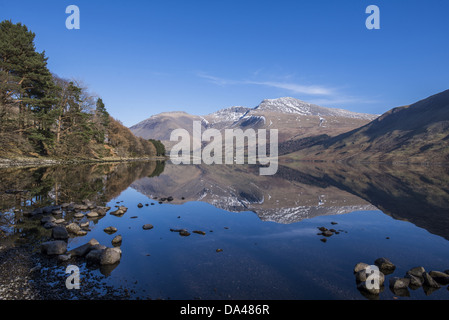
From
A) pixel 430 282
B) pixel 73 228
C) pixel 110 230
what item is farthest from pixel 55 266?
pixel 430 282

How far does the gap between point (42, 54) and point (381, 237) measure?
297ft

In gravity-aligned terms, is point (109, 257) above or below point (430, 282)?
above

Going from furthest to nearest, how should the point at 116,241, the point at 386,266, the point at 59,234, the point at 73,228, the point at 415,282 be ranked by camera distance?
the point at 73,228 < the point at 116,241 < the point at 59,234 < the point at 386,266 < the point at 415,282

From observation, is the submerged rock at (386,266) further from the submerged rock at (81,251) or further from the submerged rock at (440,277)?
the submerged rock at (81,251)

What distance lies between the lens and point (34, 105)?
68.6 metres

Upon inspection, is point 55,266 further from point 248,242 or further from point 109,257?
point 248,242

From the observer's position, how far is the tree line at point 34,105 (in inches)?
2351

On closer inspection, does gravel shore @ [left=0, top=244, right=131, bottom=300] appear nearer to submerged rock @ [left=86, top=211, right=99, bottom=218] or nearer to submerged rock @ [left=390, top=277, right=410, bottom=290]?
submerged rock @ [left=86, top=211, right=99, bottom=218]

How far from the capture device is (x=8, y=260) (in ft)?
44.7

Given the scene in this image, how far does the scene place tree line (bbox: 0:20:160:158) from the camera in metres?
59.7

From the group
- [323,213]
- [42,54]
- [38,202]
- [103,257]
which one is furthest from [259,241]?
[42,54]

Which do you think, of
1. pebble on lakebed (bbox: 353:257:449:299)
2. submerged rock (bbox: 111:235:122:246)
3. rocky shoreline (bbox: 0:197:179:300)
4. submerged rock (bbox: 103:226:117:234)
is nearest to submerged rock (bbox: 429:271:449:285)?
pebble on lakebed (bbox: 353:257:449:299)

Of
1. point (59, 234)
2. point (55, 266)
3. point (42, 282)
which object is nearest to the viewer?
point (42, 282)

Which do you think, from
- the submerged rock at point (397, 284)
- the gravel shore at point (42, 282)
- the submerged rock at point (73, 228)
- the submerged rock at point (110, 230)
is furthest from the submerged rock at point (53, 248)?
the submerged rock at point (397, 284)
